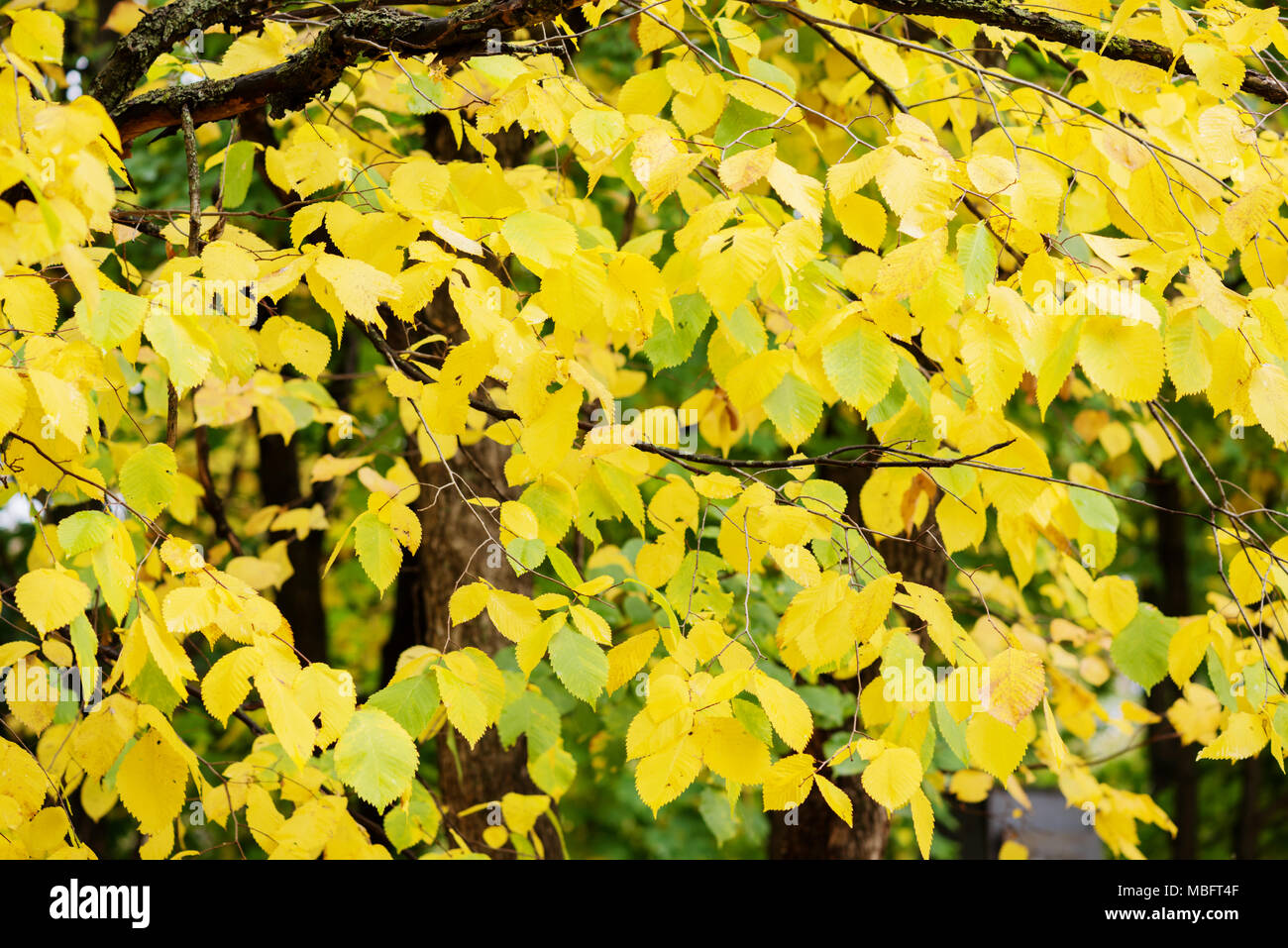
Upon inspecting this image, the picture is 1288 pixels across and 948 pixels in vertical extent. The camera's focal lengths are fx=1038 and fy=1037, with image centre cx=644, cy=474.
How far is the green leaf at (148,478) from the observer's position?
206 cm

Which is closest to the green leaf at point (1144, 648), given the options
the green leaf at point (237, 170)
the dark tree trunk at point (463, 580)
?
the dark tree trunk at point (463, 580)

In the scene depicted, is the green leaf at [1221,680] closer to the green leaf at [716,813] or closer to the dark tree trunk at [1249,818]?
the green leaf at [716,813]

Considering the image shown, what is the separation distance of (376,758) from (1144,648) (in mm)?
1998

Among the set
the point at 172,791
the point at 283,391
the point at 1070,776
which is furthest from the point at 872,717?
the point at 283,391

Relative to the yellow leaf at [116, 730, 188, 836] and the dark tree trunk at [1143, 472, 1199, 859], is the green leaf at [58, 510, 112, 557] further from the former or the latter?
the dark tree trunk at [1143, 472, 1199, 859]

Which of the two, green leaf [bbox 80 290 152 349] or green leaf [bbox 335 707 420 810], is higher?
green leaf [bbox 80 290 152 349]

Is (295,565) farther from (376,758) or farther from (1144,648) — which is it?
(1144,648)

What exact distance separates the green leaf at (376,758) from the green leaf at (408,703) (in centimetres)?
17

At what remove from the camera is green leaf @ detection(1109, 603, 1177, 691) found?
269 centimetres

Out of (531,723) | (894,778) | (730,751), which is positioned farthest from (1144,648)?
(531,723)

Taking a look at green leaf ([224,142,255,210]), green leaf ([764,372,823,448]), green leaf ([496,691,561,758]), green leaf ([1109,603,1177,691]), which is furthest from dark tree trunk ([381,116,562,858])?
green leaf ([1109,603,1177,691])

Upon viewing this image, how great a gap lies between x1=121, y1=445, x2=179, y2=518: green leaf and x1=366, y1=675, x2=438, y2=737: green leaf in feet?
1.92

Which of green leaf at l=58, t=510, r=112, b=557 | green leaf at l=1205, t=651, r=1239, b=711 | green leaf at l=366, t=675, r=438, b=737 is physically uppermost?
green leaf at l=58, t=510, r=112, b=557

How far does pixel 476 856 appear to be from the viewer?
2.94 m
